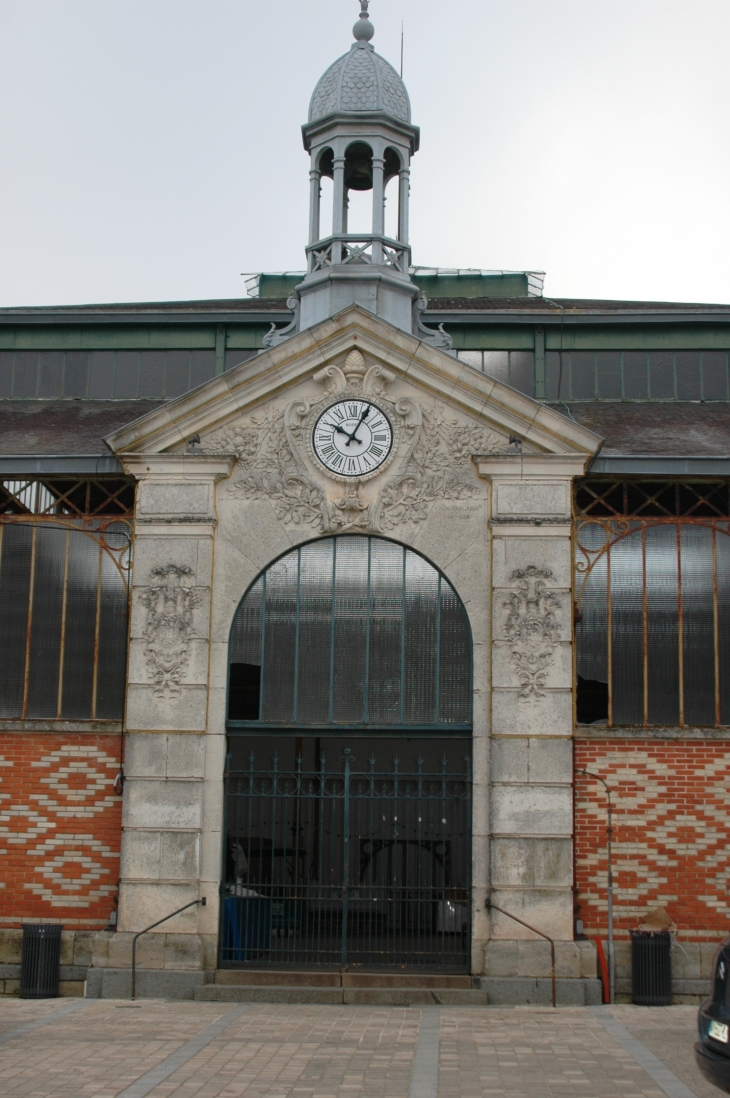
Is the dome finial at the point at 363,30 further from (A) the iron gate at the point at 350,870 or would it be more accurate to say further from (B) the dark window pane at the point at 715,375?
(A) the iron gate at the point at 350,870

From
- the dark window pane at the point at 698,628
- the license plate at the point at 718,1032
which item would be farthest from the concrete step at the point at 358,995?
the license plate at the point at 718,1032

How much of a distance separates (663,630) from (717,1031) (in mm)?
7868

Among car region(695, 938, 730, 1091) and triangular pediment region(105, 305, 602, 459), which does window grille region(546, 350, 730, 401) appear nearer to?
triangular pediment region(105, 305, 602, 459)

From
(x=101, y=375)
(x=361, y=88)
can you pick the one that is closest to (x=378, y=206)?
(x=361, y=88)

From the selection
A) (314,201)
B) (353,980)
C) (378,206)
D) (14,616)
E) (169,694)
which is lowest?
(353,980)

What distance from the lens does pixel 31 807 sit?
16609 mm

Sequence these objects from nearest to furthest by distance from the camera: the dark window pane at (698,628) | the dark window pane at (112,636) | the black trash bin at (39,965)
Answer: the black trash bin at (39,965) < the dark window pane at (698,628) < the dark window pane at (112,636)

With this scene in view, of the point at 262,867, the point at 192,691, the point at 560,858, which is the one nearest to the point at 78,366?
the point at 192,691

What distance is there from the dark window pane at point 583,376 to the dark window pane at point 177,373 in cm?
629

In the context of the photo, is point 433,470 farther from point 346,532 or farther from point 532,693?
point 532,693

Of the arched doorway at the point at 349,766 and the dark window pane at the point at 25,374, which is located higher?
the dark window pane at the point at 25,374

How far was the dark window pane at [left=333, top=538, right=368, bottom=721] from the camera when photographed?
1631 centimetres

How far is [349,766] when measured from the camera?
1623cm

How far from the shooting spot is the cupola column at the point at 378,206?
18.5 meters
